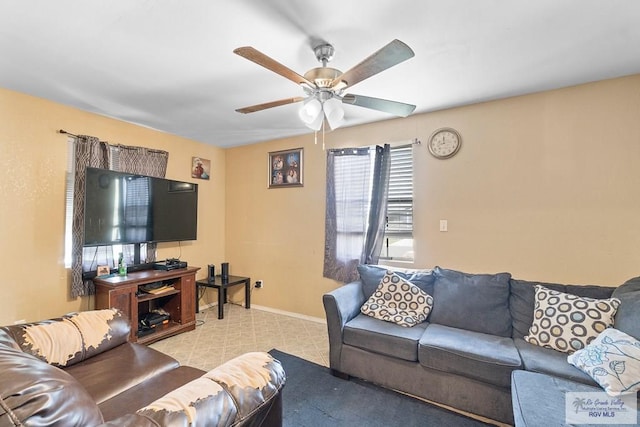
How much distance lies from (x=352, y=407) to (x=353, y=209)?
201 centimetres

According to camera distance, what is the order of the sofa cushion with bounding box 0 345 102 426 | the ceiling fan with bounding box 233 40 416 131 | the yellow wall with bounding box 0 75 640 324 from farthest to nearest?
the yellow wall with bounding box 0 75 640 324 → the ceiling fan with bounding box 233 40 416 131 → the sofa cushion with bounding box 0 345 102 426

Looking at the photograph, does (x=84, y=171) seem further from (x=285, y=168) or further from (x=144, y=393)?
(x=144, y=393)

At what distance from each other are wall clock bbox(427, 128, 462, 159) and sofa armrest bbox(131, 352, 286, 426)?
2.63m

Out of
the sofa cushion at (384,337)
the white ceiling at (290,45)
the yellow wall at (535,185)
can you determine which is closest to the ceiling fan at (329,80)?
the white ceiling at (290,45)

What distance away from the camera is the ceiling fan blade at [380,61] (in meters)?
1.34

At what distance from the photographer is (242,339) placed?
310cm

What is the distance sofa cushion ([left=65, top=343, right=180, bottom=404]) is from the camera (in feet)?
4.49

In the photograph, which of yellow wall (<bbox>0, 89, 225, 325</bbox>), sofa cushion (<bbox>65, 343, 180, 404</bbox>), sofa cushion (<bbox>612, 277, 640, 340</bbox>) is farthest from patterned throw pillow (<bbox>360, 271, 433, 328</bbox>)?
yellow wall (<bbox>0, 89, 225, 325</bbox>)

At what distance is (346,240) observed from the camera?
3.43m

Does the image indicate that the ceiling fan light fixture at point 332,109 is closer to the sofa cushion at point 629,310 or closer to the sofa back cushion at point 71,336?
the sofa back cushion at point 71,336

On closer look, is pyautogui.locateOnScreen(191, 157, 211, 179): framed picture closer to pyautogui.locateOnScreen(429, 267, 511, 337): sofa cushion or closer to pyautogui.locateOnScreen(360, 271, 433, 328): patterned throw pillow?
pyautogui.locateOnScreen(360, 271, 433, 328): patterned throw pillow

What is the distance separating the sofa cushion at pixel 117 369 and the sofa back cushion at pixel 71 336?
0.06 m

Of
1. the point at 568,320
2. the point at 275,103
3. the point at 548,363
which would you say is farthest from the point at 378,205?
the point at 548,363

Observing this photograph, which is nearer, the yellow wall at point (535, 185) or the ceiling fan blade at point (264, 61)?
the ceiling fan blade at point (264, 61)
